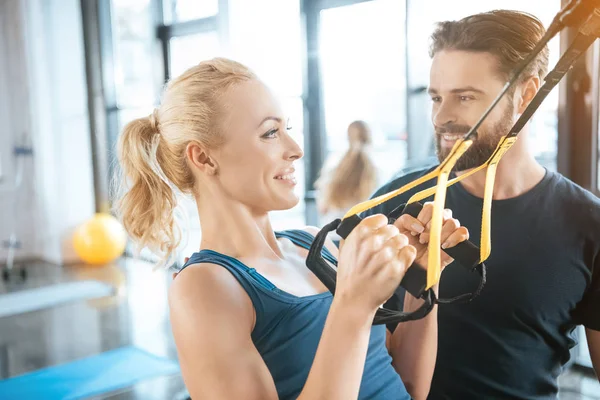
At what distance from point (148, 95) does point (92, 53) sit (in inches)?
32.8

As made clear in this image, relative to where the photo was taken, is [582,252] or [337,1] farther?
[337,1]

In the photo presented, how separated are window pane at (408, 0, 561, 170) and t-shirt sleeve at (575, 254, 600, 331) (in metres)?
1.43

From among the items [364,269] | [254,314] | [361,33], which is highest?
[361,33]

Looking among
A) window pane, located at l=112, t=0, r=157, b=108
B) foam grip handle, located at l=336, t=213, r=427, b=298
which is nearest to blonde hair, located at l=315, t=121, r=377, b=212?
foam grip handle, located at l=336, t=213, r=427, b=298

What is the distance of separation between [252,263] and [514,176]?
644 mm

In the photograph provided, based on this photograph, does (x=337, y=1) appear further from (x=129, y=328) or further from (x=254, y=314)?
(x=254, y=314)

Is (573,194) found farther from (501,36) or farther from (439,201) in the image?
(439,201)

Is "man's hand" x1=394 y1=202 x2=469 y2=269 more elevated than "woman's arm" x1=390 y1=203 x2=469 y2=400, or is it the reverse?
"man's hand" x1=394 y1=202 x2=469 y2=269

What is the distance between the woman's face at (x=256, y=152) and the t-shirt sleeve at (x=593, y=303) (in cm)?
66

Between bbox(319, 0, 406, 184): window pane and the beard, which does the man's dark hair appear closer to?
the beard

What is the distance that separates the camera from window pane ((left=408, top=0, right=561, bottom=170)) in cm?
286

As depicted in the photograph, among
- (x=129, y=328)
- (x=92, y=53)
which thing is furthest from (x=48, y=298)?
(x=92, y=53)

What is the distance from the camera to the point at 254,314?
0.99 metres

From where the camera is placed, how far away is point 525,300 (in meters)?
1.28
